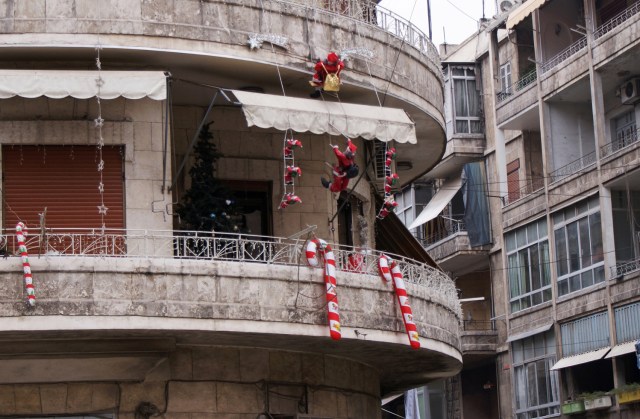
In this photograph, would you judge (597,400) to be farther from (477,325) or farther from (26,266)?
(26,266)

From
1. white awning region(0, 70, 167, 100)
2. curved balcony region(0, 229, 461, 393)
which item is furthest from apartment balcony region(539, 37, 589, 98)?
white awning region(0, 70, 167, 100)

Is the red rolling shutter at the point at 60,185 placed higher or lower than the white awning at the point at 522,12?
lower

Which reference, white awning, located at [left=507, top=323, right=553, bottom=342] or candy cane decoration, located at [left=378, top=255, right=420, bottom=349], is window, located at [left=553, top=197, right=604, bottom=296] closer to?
white awning, located at [left=507, top=323, right=553, bottom=342]

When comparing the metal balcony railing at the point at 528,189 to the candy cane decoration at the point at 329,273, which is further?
the metal balcony railing at the point at 528,189

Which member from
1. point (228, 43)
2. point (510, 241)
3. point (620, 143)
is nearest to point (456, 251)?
point (510, 241)

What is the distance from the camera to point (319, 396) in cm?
2161

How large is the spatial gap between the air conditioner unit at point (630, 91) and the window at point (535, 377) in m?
7.19

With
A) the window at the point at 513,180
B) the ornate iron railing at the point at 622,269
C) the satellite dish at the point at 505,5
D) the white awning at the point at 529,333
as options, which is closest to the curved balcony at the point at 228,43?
the ornate iron railing at the point at 622,269

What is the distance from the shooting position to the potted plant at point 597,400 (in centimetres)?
3717

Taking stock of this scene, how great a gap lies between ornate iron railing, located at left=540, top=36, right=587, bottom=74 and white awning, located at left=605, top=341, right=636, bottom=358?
898cm

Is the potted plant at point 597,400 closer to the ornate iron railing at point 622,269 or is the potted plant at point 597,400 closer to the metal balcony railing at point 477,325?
the ornate iron railing at point 622,269

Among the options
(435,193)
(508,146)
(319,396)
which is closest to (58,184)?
(319,396)

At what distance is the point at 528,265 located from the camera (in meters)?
42.9

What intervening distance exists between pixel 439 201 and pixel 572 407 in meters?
12.2
